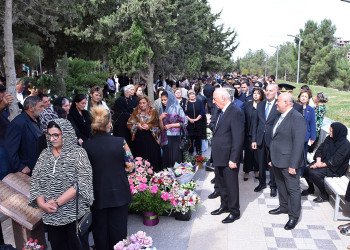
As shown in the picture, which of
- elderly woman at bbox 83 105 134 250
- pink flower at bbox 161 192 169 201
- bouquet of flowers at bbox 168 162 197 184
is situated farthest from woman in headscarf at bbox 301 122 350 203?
elderly woman at bbox 83 105 134 250

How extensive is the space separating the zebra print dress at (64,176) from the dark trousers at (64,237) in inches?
4.9

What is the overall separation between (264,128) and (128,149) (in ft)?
11.0

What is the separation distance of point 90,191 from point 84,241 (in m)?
0.65

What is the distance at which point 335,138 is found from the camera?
18.3 ft

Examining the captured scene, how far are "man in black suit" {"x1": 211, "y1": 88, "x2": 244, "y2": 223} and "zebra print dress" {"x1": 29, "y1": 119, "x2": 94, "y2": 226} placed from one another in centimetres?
238

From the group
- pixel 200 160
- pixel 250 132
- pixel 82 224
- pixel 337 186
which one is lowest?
pixel 200 160

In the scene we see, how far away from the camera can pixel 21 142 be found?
4375 mm

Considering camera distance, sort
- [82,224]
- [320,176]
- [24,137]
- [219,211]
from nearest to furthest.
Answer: [82,224] < [24,137] < [219,211] < [320,176]

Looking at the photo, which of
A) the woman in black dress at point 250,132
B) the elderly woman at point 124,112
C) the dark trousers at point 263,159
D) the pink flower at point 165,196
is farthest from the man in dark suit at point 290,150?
the elderly woman at point 124,112

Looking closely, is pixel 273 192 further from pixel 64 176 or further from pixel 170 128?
pixel 64 176

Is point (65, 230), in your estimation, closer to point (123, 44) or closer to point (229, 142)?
point (229, 142)

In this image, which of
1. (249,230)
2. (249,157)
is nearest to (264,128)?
(249,157)

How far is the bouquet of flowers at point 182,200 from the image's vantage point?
4.95 m

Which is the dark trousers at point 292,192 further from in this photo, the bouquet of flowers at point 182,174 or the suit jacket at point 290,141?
the bouquet of flowers at point 182,174
